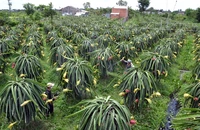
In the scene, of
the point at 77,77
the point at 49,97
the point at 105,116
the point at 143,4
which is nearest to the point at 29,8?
the point at 143,4

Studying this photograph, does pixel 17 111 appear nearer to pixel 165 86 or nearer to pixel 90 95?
pixel 90 95

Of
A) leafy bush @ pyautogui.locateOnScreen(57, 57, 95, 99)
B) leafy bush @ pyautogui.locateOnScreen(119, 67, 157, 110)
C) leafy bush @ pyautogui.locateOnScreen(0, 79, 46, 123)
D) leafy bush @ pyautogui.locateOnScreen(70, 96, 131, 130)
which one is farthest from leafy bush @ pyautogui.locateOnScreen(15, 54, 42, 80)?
leafy bush @ pyautogui.locateOnScreen(70, 96, 131, 130)

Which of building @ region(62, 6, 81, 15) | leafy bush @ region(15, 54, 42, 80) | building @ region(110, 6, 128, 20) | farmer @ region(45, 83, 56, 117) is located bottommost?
farmer @ region(45, 83, 56, 117)


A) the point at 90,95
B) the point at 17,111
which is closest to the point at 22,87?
the point at 17,111

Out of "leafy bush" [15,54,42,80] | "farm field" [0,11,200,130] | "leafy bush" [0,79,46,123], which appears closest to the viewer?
"farm field" [0,11,200,130]

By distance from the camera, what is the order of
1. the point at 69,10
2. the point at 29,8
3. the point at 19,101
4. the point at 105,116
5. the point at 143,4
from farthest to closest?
the point at 69,10, the point at 143,4, the point at 29,8, the point at 19,101, the point at 105,116

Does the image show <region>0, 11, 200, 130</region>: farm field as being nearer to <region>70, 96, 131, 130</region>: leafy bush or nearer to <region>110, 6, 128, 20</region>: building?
<region>70, 96, 131, 130</region>: leafy bush

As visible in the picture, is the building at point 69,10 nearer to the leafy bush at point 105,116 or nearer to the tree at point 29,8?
the tree at point 29,8

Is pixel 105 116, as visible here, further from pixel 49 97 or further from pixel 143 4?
pixel 143 4

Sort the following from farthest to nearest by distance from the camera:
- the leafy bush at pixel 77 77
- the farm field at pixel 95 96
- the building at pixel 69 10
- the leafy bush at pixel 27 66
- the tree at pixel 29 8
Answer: the building at pixel 69 10
the tree at pixel 29 8
the leafy bush at pixel 27 66
the leafy bush at pixel 77 77
the farm field at pixel 95 96

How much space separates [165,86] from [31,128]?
3825 mm

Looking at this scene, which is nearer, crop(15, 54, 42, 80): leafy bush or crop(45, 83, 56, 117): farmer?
crop(45, 83, 56, 117): farmer

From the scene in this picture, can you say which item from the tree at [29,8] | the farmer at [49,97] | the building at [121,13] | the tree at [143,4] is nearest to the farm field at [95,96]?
the farmer at [49,97]

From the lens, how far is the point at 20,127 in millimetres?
3684
